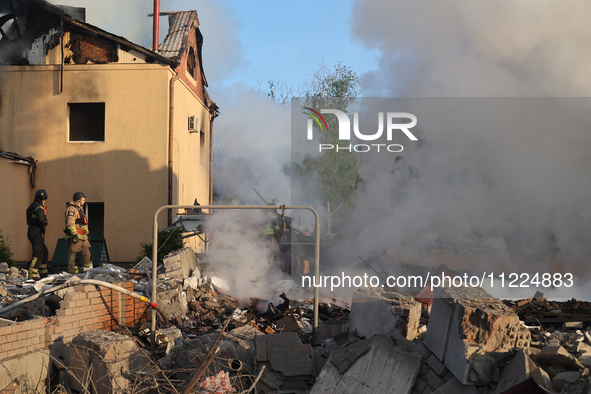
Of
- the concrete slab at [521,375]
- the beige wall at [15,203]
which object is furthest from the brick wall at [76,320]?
the beige wall at [15,203]

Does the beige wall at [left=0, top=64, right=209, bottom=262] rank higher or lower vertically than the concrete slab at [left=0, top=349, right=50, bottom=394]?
higher

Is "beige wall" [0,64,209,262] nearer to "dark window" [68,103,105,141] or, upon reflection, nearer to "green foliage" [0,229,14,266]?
"dark window" [68,103,105,141]

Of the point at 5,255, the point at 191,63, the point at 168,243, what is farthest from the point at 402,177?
the point at 5,255

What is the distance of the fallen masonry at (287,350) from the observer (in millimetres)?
3844

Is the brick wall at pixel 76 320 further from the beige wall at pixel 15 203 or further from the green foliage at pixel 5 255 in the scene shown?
the beige wall at pixel 15 203

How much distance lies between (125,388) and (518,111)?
10904 mm

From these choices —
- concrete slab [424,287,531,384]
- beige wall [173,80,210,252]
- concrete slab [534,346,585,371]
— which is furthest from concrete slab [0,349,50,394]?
beige wall [173,80,210,252]

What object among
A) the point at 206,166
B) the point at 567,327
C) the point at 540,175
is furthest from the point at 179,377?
the point at 206,166

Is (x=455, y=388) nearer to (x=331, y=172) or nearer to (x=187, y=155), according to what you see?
(x=187, y=155)

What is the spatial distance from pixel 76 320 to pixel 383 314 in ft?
12.7

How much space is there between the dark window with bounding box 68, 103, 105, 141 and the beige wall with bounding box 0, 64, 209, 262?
1.27 meters

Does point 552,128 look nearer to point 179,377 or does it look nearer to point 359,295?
point 359,295

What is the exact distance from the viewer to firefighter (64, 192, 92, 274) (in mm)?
8516

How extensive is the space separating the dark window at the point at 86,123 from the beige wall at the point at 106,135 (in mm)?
1274
